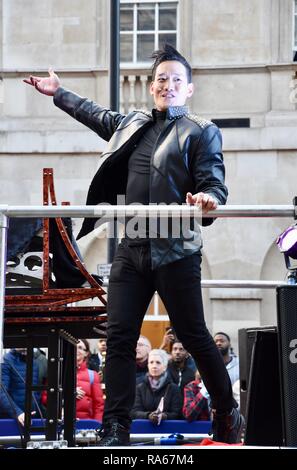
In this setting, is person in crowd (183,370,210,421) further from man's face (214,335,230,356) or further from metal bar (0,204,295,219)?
metal bar (0,204,295,219)

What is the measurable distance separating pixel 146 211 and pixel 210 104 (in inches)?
593

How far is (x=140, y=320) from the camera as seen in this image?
5988 millimetres

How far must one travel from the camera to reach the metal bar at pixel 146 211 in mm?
5480

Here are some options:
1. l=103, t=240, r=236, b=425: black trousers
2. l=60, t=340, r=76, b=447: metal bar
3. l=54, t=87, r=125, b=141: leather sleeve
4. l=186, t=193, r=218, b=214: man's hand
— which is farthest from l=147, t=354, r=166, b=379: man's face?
l=186, t=193, r=218, b=214: man's hand

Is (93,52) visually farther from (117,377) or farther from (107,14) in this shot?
(117,377)

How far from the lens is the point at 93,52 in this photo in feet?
68.2

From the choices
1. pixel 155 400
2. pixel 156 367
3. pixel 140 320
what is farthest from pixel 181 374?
pixel 140 320

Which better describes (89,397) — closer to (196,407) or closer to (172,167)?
(196,407)

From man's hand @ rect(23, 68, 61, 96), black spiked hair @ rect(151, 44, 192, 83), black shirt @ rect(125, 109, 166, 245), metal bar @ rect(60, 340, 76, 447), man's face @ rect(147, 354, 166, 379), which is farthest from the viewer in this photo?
man's face @ rect(147, 354, 166, 379)

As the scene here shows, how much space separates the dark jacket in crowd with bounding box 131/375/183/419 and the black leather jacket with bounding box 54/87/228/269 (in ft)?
12.1

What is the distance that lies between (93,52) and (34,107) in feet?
4.48

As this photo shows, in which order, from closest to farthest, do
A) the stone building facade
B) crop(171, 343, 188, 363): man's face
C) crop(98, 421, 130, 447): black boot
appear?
crop(98, 421, 130, 447): black boot
crop(171, 343, 188, 363): man's face
the stone building facade

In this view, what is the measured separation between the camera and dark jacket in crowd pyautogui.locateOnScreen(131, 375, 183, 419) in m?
9.76

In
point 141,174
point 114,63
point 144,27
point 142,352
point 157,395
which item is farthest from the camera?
point 144,27
